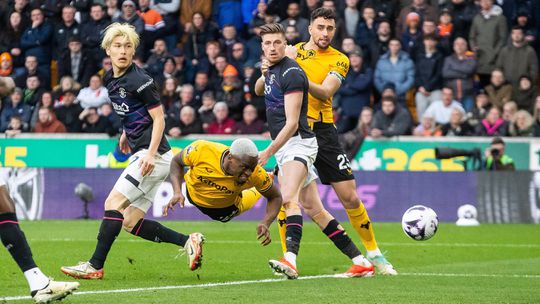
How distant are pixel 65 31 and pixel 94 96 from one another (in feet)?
7.35

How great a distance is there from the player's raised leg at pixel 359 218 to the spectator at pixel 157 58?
521 inches

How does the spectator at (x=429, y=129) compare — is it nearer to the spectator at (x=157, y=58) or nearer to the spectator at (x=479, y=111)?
the spectator at (x=479, y=111)

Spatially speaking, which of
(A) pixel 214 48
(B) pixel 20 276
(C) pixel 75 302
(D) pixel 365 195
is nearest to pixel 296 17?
(A) pixel 214 48

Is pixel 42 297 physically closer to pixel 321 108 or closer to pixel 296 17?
pixel 321 108

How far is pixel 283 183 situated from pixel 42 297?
11.3 ft

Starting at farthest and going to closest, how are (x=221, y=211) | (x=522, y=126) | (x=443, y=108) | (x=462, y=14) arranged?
1. (x=462, y=14)
2. (x=443, y=108)
3. (x=522, y=126)
4. (x=221, y=211)

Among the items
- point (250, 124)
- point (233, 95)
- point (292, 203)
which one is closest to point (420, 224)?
point (292, 203)

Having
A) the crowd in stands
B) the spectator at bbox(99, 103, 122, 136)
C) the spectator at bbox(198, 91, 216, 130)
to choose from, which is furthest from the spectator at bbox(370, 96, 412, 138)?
the spectator at bbox(99, 103, 122, 136)

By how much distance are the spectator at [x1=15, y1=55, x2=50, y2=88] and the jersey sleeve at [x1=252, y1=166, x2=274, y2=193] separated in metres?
15.4

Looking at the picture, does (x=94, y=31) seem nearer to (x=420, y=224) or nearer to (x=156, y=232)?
(x=420, y=224)

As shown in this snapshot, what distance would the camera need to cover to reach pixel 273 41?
1109 cm

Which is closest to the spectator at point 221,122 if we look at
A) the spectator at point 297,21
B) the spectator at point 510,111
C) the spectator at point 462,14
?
the spectator at point 297,21

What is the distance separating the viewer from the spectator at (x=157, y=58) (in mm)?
24641

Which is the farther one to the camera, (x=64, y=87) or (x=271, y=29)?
(x=64, y=87)
